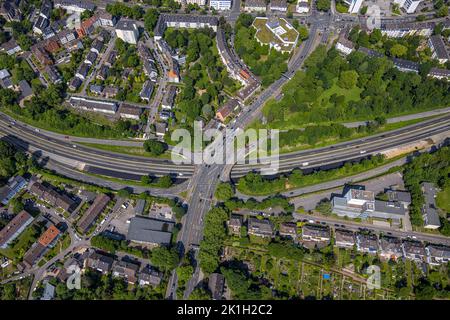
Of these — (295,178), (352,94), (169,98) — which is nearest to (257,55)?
(169,98)

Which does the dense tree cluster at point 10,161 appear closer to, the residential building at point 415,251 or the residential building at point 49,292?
the residential building at point 49,292

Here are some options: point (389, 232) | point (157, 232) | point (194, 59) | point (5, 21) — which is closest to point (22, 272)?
point (157, 232)

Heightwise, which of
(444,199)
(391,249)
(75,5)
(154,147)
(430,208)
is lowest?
(391,249)

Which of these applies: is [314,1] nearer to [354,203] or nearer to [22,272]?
[354,203]

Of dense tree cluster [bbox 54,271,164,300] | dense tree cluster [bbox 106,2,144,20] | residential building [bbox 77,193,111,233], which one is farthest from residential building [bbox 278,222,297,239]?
dense tree cluster [bbox 106,2,144,20]

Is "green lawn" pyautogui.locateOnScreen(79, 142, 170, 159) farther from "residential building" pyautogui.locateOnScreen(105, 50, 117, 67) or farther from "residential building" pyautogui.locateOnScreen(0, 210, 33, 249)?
"residential building" pyautogui.locateOnScreen(105, 50, 117, 67)

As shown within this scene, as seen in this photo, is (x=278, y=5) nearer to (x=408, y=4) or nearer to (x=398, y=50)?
(x=398, y=50)

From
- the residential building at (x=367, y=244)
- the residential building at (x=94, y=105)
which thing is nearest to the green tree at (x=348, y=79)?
the residential building at (x=367, y=244)
